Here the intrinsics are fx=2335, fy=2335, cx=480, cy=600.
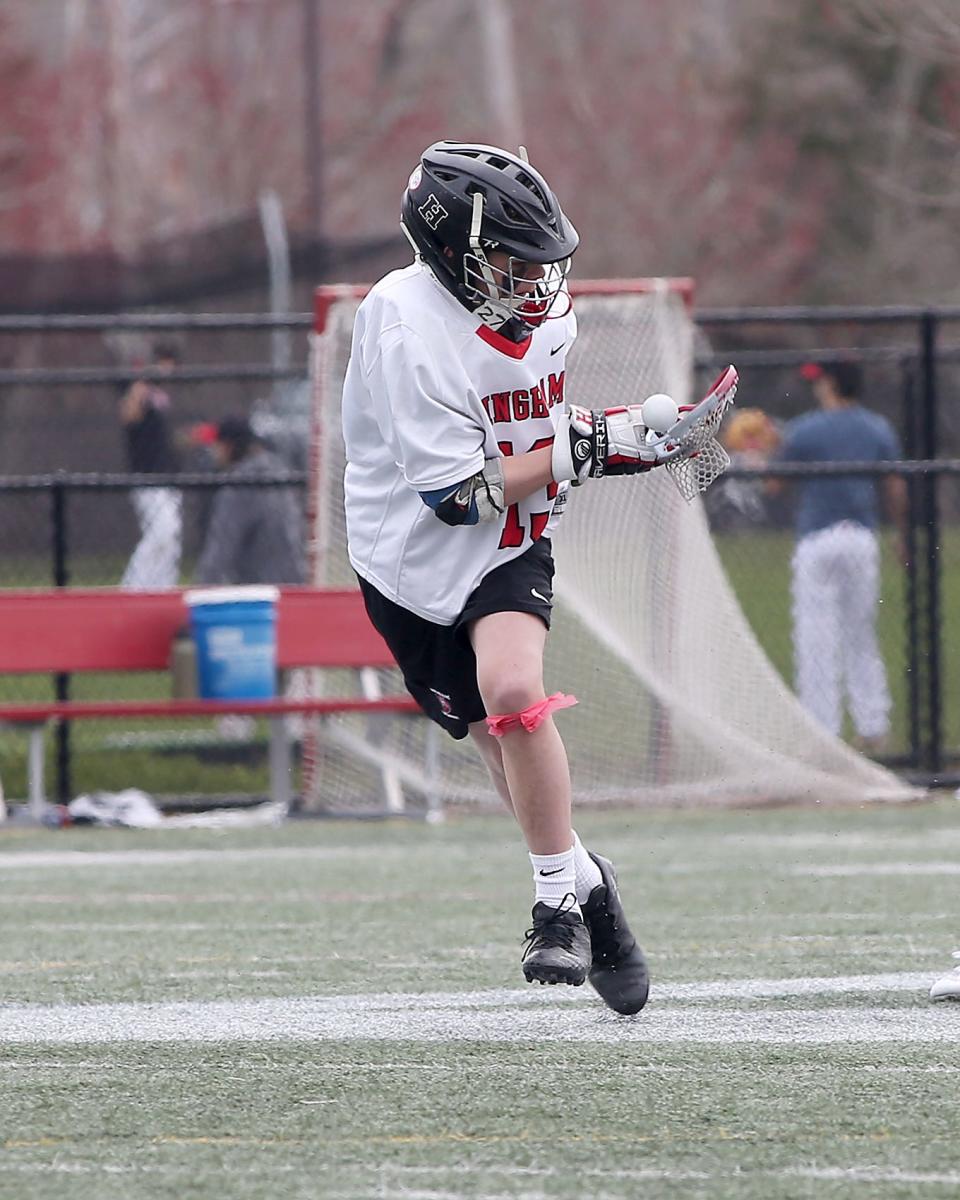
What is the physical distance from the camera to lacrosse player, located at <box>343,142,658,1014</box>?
14.7 feet

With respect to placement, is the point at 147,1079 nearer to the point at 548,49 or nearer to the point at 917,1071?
the point at 917,1071

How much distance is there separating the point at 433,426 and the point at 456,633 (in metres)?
0.47

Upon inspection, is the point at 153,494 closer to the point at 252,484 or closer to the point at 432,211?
the point at 252,484

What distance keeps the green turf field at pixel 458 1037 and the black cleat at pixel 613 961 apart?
59 mm

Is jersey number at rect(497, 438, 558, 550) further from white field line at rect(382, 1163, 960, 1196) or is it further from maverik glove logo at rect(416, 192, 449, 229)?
white field line at rect(382, 1163, 960, 1196)

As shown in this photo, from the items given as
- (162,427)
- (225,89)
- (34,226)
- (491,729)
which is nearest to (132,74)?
(225,89)

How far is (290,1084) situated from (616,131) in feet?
104

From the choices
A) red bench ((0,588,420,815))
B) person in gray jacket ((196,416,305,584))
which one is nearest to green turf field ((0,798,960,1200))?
red bench ((0,588,420,815))

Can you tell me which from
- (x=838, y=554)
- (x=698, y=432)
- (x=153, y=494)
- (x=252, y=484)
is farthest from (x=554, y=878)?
(x=153, y=494)

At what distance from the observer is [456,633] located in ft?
15.4

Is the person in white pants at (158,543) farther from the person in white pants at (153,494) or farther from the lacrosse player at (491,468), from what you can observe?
the lacrosse player at (491,468)

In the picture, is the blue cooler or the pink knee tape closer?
the pink knee tape

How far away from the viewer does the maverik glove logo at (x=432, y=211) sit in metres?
4.58

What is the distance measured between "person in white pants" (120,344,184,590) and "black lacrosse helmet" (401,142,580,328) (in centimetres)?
741
